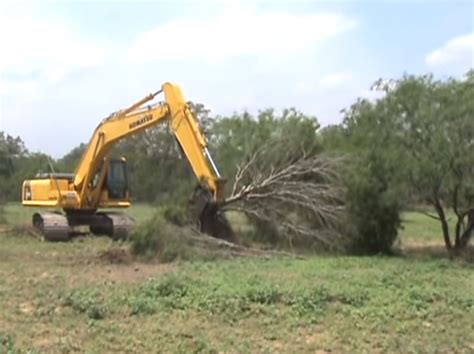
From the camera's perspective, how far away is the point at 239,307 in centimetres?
988

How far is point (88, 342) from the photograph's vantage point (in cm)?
802

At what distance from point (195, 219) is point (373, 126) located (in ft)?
14.9

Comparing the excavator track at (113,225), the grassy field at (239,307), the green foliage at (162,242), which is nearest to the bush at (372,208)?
the grassy field at (239,307)

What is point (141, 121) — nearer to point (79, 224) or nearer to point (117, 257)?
point (79, 224)

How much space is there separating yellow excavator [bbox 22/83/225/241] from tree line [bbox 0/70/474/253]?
59.8 inches

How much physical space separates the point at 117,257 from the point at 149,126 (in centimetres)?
538

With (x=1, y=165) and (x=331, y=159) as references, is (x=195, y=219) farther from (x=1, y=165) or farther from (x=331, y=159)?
(x=1, y=165)

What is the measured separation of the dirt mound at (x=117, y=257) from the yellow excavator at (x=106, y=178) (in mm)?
2252

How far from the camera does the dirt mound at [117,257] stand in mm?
15970

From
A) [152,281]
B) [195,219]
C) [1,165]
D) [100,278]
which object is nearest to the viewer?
[152,281]

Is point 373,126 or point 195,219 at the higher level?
point 373,126

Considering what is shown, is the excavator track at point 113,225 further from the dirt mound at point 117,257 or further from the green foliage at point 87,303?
the green foliage at point 87,303

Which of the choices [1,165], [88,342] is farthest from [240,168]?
[1,165]

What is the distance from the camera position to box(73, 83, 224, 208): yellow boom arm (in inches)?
717
